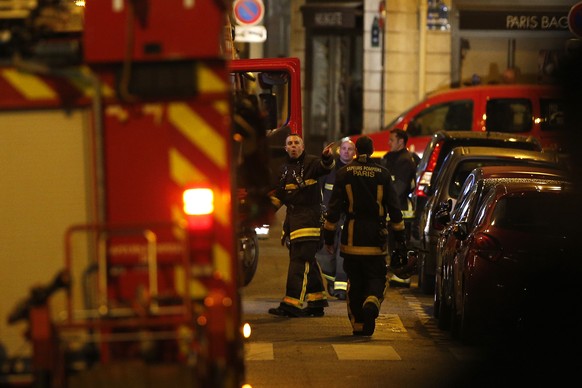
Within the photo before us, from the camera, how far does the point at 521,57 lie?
27578 mm

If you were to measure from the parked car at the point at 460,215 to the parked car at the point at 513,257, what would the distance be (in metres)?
0.40

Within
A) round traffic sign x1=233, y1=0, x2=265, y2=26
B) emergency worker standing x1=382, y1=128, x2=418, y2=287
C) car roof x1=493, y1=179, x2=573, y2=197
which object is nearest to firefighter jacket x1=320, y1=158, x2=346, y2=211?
emergency worker standing x1=382, y1=128, x2=418, y2=287

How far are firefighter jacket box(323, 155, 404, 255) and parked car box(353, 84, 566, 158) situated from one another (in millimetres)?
9482

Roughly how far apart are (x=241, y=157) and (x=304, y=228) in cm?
524

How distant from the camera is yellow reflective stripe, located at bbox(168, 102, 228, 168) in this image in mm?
5801

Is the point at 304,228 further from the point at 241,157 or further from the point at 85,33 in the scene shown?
the point at 85,33

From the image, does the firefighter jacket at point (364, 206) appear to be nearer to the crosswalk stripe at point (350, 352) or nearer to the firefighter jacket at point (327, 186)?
the crosswalk stripe at point (350, 352)

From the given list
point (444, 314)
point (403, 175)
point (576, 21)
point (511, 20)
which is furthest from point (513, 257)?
point (511, 20)

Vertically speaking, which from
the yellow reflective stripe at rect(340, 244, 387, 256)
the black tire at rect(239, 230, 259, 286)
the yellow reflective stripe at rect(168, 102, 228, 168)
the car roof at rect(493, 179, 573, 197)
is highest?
the yellow reflective stripe at rect(168, 102, 228, 168)

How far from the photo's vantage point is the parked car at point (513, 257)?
10539mm

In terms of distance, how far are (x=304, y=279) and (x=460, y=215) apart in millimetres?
1646

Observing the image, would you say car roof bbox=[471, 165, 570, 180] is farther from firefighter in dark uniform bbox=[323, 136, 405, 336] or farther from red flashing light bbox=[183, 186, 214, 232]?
red flashing light bbox=[183, 186, 214, 232]

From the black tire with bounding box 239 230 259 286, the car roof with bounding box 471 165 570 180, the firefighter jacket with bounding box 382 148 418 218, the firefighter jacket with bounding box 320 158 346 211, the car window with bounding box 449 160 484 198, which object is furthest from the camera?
the firefighter jacket with bounding box 382 148 418 218

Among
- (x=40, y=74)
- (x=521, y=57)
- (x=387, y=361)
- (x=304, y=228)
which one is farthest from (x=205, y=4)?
(x=521, y=57)
